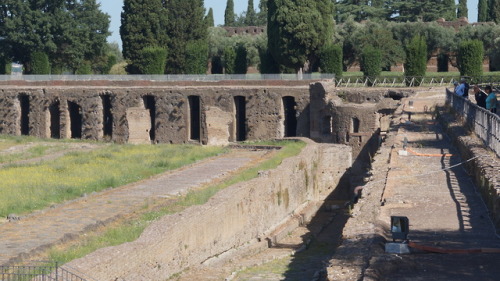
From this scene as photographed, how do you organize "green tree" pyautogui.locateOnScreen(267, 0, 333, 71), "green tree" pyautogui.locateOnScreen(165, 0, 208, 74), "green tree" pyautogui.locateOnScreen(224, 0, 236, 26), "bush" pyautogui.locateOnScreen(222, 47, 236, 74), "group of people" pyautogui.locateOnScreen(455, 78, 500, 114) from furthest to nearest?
"green tree" pyautogui.locateOnScreen(224, 0, 236, 26) → "green tree" pyautogui.locateOnScreen(165, 0, 208, 74) → "bush" pyautogui.locateOnScreen(222, 47, 236, 74) → "green tree" pyautogui.locateOnScreen(267, 0, 333, 71) → "group of people" pyautogui.locateOnScreen(455, 78, 500, 114)

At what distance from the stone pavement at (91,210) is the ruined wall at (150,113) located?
13969mm

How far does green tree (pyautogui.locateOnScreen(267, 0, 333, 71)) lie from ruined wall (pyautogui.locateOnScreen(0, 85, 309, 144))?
7.16 metres

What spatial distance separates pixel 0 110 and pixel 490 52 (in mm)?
Result: 30002

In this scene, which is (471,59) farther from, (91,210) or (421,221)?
(421,221)

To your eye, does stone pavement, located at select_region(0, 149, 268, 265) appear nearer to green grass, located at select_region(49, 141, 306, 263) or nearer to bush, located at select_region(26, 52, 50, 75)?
green grass, located at select_region(49, 141, 306, 263)

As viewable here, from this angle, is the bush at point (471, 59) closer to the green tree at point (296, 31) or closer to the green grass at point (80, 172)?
the green tree at point (296, 31)

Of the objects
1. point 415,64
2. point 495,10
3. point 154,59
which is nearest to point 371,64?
point 415,64

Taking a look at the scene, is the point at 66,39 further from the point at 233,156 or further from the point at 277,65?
the point at 233,156

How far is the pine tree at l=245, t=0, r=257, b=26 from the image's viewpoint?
328 ft

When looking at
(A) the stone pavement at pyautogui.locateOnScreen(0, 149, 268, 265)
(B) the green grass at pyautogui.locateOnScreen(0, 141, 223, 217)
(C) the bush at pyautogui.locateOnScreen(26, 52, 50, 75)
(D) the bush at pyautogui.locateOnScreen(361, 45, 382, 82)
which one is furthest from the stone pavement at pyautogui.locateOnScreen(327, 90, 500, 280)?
(C) the bush at pyautogui.locateOnScreen(26, 52, 50, 75)

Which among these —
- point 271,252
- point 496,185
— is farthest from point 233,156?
point 496,185

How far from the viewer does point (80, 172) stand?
1109 inches

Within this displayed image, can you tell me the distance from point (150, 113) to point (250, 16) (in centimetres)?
5586

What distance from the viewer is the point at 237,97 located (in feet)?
147
